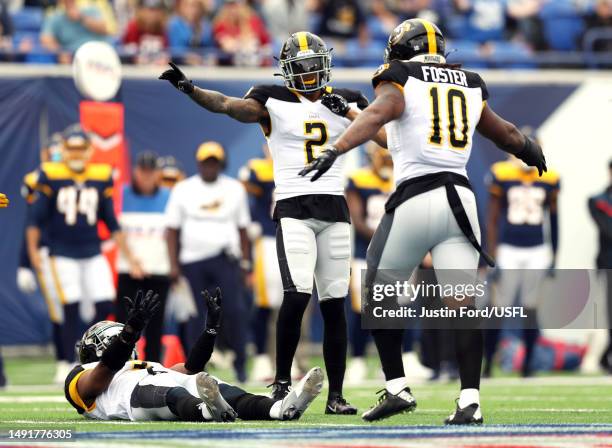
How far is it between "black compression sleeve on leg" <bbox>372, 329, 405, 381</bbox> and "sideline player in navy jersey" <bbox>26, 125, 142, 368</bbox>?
16.6 ft

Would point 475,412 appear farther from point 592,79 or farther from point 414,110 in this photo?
point 592,79

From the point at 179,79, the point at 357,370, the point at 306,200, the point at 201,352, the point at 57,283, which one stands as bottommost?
the point at 357,370

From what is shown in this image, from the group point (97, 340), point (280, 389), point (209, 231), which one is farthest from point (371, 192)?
point (97, 340)

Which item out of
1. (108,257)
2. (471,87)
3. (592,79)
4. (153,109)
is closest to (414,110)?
(471,87)

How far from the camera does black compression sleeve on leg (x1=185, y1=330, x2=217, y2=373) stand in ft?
23.7

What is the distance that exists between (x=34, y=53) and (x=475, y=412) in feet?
28.5

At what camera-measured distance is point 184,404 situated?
6.73 m

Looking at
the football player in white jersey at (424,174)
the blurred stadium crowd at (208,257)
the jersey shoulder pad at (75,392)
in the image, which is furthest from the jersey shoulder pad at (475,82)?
the blurred stadium crowd at (208,257)

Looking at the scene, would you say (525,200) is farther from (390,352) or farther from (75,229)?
(390,352)

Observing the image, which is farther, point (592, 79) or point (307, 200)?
point (592, 79)

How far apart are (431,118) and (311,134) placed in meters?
1.05

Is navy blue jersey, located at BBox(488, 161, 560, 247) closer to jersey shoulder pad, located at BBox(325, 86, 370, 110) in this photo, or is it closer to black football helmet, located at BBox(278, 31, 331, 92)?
jersey shoulder pad, located at BBox(325, 86, 370, 110)

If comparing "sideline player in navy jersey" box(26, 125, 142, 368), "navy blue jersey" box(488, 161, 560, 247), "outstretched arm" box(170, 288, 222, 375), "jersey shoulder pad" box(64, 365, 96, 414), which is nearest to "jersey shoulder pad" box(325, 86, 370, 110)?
"outstretched arm" box(170, 288, 222, 375)

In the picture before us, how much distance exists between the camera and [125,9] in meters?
16.1
